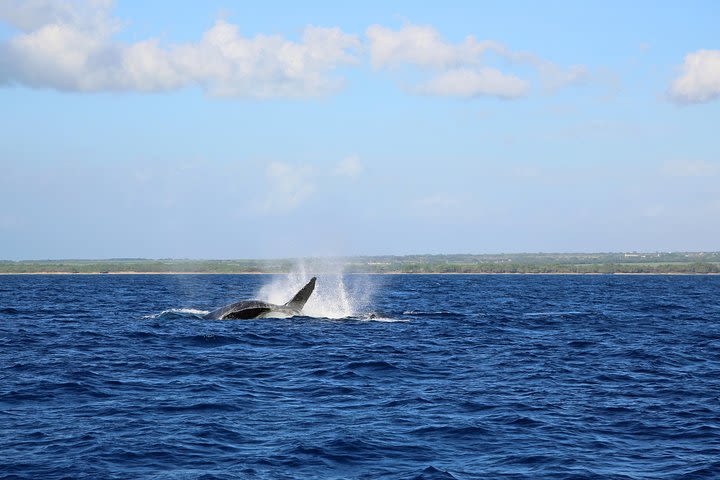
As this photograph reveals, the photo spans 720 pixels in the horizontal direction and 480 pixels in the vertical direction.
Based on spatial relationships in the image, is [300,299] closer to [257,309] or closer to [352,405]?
[257,309]

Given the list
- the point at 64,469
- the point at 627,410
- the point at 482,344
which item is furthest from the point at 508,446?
the point at 482,344

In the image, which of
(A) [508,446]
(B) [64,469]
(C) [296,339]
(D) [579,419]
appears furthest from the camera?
(C) [296,339]

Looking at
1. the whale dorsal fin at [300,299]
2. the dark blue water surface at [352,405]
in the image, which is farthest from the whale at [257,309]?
the dark blue water surface at [352,405]

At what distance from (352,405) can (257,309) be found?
72.5 ft

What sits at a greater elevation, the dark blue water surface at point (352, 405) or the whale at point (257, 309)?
the whale at point (257, 309)

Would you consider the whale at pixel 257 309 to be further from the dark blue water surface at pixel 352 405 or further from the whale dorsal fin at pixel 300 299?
the dark blue water surface at pixel 352 405

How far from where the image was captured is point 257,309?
41.3m

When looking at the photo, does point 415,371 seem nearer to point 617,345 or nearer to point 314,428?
point 314,428

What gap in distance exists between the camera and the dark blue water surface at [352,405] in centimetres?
1455

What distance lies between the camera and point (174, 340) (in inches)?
1278

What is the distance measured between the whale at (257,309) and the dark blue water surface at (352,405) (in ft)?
13.9

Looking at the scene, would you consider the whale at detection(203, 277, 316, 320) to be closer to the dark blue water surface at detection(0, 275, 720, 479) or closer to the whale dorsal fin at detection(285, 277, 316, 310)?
the whale dorsal fin at detection(285, 277, 316, 310)

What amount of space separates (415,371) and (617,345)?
1156 centimetres

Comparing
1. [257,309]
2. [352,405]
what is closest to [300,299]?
[257,309]
